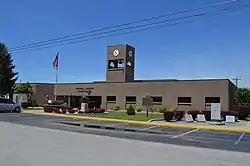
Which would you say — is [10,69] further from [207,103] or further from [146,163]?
[146,163]

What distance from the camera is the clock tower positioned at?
53.8 m

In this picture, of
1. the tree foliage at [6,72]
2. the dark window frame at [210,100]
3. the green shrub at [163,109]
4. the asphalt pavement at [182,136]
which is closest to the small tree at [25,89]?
the tree foliage at [6,72]

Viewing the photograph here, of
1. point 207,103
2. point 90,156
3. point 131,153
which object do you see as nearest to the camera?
point 90,156

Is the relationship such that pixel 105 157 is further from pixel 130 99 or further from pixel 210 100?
pixel 130 99

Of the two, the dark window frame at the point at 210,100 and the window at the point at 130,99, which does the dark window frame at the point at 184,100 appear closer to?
the dark window frame at the point at 210,100

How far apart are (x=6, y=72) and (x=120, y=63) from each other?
29.1 m

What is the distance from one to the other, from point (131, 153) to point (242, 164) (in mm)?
3420

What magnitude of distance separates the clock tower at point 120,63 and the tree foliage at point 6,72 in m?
25.7

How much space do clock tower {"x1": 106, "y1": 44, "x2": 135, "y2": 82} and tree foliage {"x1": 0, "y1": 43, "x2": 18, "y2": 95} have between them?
25.7m

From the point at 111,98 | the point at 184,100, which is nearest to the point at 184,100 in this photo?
the point at 184,100

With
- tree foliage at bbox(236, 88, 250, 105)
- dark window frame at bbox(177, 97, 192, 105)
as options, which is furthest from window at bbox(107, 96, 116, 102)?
tree foliage at bbox(236, 88, 250, 105)

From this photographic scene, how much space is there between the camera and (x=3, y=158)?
29.2 feet

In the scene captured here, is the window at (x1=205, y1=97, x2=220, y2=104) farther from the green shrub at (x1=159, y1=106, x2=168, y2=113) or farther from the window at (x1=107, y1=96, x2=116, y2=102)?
the window at (x1=107, y1=96, x2=116, y2=102)

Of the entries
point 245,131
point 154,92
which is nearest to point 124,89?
point 154,92
